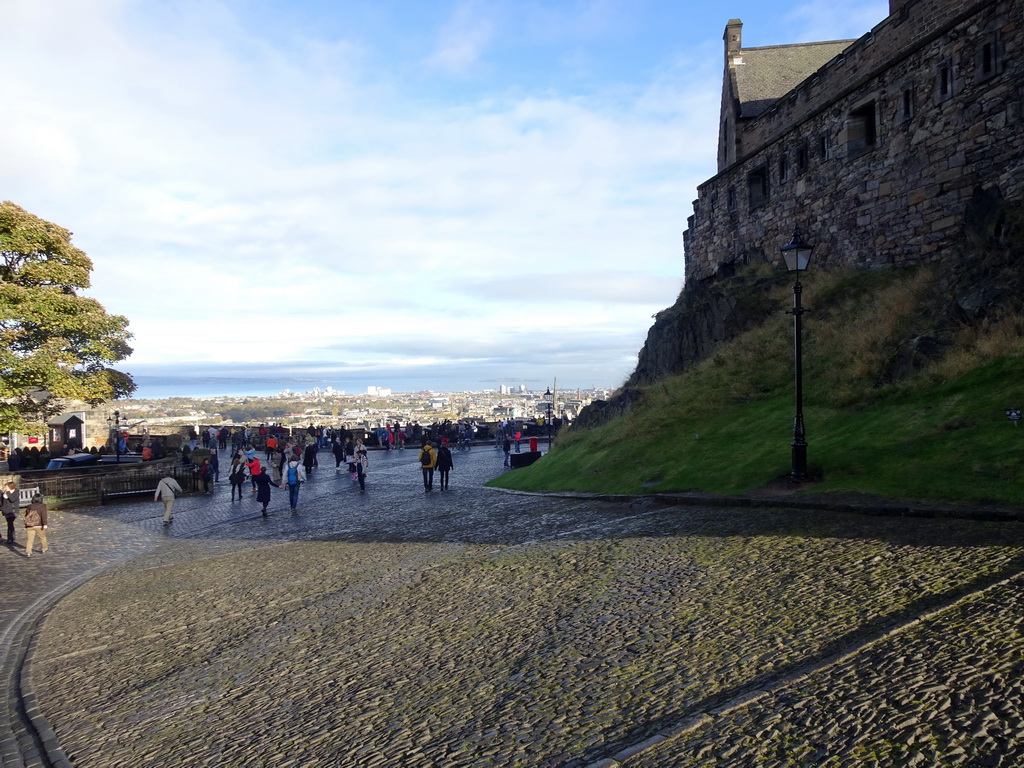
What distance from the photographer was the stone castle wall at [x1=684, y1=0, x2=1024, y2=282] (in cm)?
1600

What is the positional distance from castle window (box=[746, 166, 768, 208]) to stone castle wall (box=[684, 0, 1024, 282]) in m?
0.05

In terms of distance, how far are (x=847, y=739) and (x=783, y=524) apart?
586cm

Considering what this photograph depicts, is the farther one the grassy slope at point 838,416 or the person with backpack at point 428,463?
the person with backpack at point 428,463

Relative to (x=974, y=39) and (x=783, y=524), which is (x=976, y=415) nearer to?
(x=783, y=524)

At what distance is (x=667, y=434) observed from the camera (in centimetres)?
1717

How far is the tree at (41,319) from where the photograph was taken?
1911 cm

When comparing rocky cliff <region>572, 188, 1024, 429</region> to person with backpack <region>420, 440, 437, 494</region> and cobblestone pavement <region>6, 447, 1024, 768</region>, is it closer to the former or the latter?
person with backpack <region>420, 440, 437, 494</region>

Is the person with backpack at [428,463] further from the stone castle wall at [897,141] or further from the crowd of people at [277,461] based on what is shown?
the stone castle wall at [897,141]

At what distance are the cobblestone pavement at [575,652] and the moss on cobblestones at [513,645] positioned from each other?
0.03 metres

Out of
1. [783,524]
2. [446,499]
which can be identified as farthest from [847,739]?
[446,499]

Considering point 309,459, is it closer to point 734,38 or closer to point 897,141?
point 897,141

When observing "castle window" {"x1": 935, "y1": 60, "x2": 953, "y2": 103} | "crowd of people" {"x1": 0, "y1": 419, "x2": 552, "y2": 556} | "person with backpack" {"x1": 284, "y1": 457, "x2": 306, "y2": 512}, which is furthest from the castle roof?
"person with backpack" {"x1": 284, "y1": 457, "x2": 306, "y2": 512}

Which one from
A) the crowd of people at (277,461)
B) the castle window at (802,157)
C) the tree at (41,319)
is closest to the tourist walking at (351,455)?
the crowd of people at (277,461)

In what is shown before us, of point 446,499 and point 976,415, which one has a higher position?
point 976,415
